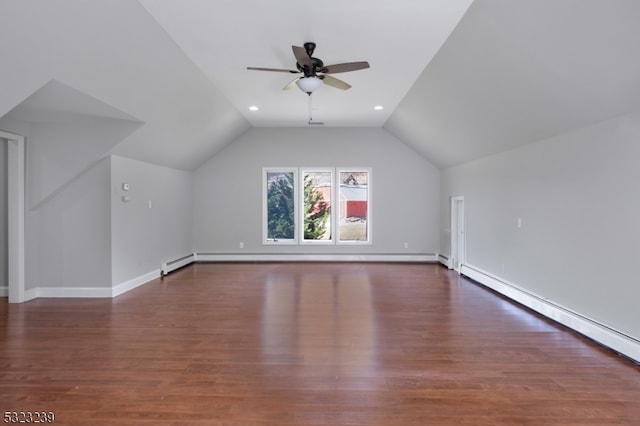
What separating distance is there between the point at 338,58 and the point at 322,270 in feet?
14.2

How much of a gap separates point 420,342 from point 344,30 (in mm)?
3211

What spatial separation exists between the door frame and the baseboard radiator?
2216mm

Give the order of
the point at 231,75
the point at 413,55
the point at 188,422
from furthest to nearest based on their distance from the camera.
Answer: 1. the point at 231,75
2. the point at 413,55
3. the point at 188,422

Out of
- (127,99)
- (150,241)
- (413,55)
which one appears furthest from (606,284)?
(150,241)

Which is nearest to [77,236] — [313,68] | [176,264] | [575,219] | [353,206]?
[176,264]

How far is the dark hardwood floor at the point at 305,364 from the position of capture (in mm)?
2336

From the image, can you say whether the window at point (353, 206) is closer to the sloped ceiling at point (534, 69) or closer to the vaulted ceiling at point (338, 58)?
the vaulted ceiling at point (338, 58)

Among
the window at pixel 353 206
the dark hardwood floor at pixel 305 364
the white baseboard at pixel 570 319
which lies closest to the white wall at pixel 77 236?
the dark hardwood floor at pixel 305 364

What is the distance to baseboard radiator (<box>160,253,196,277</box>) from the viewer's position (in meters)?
6.79

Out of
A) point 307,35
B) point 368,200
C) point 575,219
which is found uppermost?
point 307,35

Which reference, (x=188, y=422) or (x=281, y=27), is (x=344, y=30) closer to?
(x=281, y=27)

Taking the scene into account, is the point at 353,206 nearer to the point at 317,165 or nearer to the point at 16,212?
the point at 317,165

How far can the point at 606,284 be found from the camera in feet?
11.0

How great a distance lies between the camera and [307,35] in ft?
11.9
